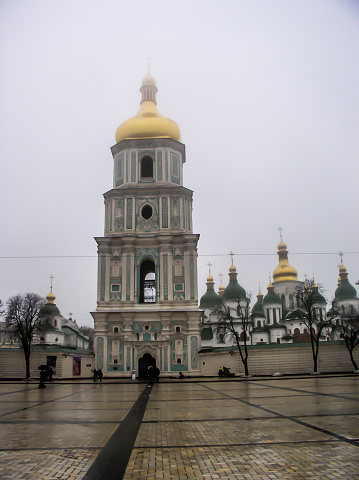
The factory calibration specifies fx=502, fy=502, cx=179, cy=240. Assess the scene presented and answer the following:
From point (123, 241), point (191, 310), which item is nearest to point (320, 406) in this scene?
point (191, 310)

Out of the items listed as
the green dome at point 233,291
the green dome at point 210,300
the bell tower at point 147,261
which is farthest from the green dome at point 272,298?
the bell tower at point 147,261

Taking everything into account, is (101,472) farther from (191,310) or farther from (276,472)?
(191,310)

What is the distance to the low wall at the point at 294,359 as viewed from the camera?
38.8 meters

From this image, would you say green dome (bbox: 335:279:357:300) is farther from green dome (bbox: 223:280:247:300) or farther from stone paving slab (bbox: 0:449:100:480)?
stone paving slab (bbox: 0:449:100:480)

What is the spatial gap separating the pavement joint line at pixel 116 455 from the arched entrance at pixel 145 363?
97.5 feet

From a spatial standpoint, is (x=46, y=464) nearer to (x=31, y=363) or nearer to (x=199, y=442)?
(x=199, y=442)

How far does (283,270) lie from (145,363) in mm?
37494

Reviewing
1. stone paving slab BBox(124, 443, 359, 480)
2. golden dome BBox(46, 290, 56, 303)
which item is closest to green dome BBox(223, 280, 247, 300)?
golden dome BBox(46, 290, 56, 303)

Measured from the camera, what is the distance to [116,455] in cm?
702

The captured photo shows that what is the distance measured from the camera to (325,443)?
743 centimetres

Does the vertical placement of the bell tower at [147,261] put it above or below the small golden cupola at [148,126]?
below

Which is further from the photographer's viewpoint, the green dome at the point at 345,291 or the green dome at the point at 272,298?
the green dome at the point at 272,298

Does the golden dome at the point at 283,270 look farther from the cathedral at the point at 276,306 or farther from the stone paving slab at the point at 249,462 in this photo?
the stone paving slab at the point at 249,462

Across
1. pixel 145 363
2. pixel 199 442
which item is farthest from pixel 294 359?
pixel 199 442
